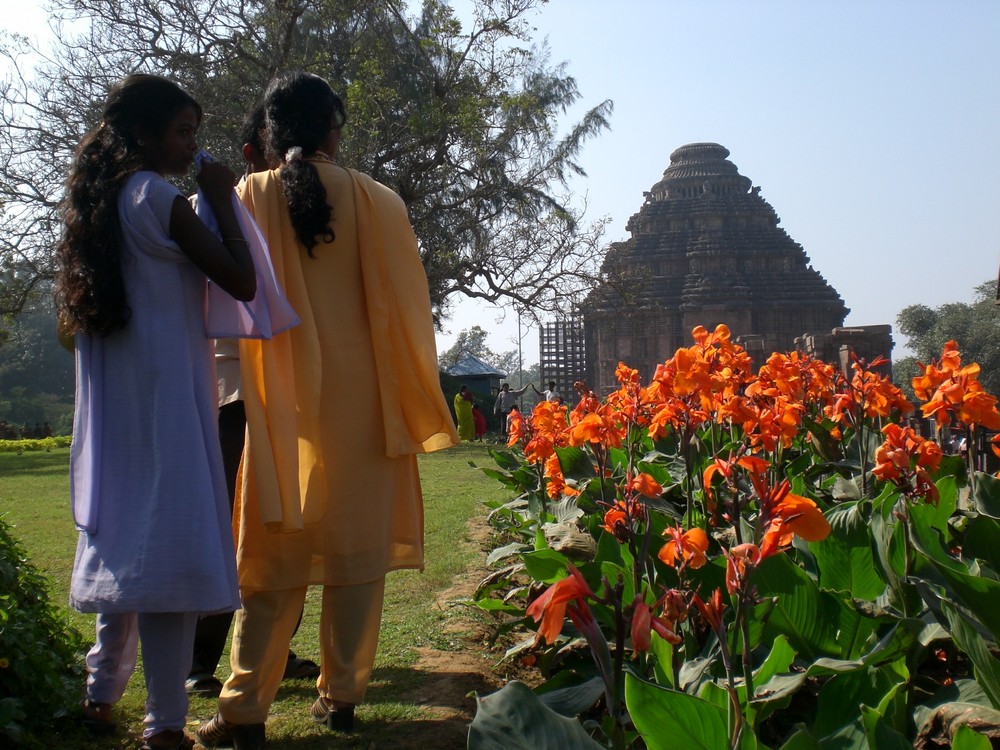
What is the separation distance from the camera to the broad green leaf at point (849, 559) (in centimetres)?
261

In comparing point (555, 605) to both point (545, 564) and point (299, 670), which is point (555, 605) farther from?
point (299, 670)

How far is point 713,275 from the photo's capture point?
40.3m

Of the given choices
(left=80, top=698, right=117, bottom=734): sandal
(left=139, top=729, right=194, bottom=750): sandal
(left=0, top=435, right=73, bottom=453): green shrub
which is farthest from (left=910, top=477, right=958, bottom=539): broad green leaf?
(left=0, top=435, right=73, bottom=453): green shrub

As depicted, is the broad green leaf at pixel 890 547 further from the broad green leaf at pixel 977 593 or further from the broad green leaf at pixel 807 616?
the broad green leaf at pixel 977 593

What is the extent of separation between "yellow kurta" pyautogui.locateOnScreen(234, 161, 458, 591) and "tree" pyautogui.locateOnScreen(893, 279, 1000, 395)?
85.0 feet

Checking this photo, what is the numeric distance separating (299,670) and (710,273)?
38.5 m

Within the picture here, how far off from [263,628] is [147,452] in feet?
1.75

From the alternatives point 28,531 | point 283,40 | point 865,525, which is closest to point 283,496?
point 865,525

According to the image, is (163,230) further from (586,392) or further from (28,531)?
(28,531)

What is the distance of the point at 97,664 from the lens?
255cm

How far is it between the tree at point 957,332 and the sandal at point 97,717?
86.5 feet

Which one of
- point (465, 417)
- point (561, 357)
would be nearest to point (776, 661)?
point (465, 417)

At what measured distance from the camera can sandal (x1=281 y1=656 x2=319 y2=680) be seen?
3.24 meters

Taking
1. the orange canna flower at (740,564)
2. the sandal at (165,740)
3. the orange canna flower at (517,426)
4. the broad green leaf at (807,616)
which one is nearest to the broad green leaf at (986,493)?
the broad green leaf at (807,616)
